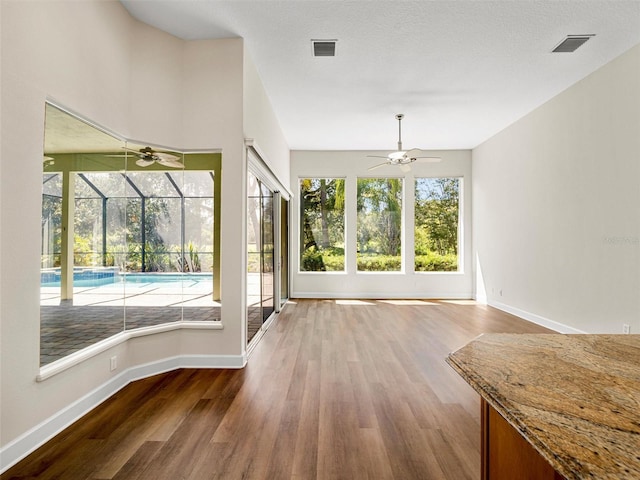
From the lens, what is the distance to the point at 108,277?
2857mm

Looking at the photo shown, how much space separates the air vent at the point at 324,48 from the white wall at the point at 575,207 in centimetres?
323

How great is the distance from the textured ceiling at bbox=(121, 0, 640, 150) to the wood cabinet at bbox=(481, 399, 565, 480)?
3208 mm

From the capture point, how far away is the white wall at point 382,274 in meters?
7.43

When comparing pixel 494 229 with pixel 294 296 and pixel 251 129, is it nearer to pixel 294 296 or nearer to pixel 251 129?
pixel 294 296

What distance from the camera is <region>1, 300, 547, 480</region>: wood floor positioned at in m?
1.82

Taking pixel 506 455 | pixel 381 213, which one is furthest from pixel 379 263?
pixel 506 455

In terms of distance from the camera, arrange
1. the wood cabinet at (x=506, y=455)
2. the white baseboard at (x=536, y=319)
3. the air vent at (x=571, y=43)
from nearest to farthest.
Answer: the wood cabinet at (x=506, y=455) → the air vent at (x=571, y=43) → the white baseboard at (x=536, y=319)

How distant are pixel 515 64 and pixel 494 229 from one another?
11.1 feet

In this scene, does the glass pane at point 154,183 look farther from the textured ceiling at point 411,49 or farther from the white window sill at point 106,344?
the textured ceiling at point 411,49

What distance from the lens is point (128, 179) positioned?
303 cm

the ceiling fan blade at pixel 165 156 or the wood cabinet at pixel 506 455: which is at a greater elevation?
the ceiling fan blade at pixel 165 156

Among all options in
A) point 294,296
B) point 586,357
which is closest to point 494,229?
point 294,296

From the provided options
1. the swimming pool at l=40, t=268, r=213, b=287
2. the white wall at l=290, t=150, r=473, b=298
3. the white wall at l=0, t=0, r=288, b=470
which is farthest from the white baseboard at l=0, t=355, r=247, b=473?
the white wall at l=290, t=150, r=473, b=298

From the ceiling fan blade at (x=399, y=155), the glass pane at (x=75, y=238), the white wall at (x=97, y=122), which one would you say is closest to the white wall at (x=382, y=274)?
the ceiling fan blade at (x=399, y=155)
